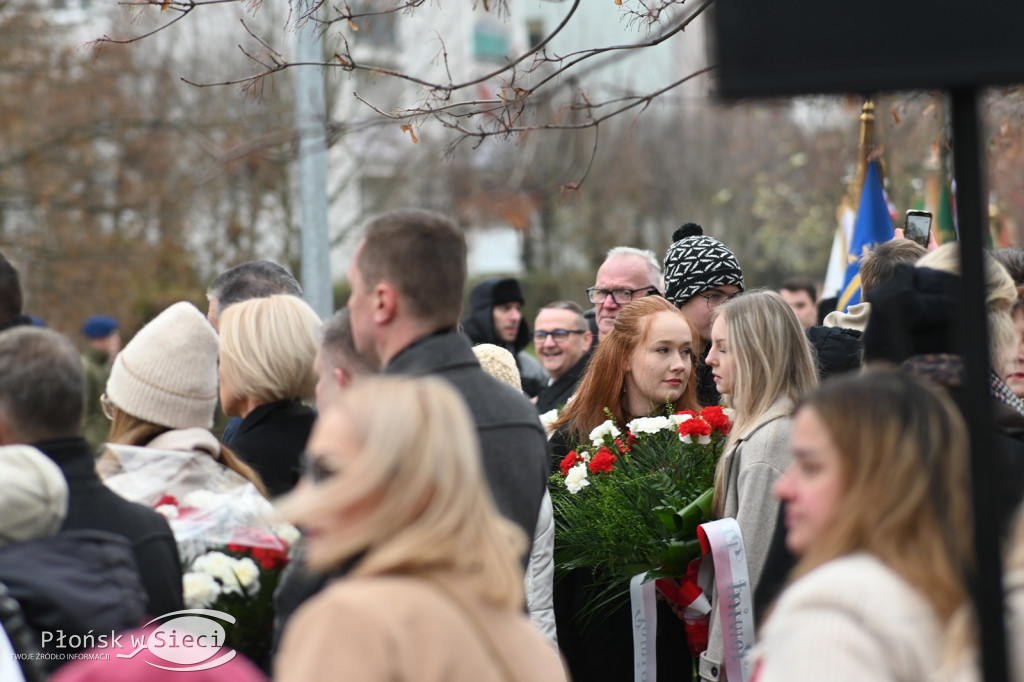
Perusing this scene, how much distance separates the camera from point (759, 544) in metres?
4.16

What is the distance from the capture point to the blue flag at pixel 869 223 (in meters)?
7.59

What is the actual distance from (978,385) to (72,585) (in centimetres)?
196

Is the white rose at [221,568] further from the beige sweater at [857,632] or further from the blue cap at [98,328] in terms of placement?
the blue cap at [98,328]

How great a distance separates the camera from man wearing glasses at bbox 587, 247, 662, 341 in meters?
6.19

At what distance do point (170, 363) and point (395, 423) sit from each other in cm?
150

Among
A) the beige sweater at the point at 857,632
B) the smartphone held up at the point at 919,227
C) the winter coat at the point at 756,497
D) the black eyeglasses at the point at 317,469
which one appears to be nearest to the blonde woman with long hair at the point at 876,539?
the beige sweater at the point at 857,632

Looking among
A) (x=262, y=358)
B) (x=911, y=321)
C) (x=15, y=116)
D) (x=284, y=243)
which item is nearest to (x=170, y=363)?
(x=262, y=358)

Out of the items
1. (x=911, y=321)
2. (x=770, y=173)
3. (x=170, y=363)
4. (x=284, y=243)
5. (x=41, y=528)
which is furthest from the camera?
(x=770, y=173)

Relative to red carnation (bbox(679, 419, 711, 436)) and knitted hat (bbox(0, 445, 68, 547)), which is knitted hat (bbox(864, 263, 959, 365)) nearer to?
red carnation (bbox(679, 419, 711, 436))

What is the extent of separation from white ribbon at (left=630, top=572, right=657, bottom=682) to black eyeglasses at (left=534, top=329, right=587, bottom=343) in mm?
3844

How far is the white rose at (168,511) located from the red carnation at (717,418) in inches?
89.1

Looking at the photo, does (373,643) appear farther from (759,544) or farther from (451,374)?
(759,544)

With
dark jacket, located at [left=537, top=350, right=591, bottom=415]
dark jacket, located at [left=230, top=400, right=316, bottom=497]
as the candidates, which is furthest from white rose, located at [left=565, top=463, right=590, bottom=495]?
dark jacket, located at [left=537, top=350, right=591, bottom=415]

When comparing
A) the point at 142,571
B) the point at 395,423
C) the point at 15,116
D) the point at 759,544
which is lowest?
the point at 759,544
